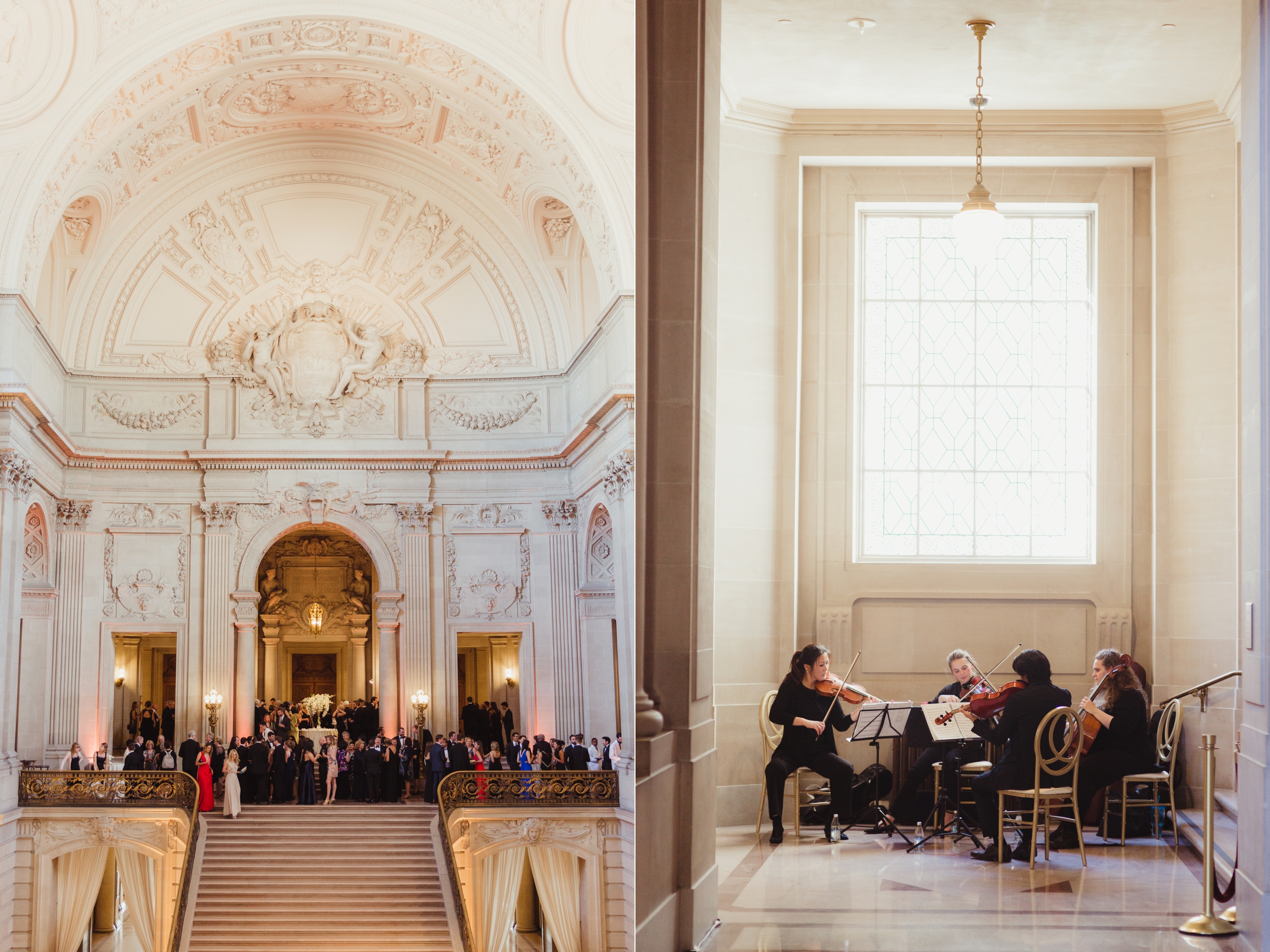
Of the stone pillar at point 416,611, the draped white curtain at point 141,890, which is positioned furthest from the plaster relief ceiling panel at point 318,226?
the draped white curtain at point 141,890

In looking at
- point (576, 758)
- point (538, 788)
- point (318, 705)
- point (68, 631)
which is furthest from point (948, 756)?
point (318, 705)

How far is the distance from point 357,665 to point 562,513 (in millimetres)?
7275

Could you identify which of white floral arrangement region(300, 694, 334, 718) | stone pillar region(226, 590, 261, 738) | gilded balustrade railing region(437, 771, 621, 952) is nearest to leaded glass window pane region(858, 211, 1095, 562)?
gilded balustrade railing region(437, 771, 621, 952)

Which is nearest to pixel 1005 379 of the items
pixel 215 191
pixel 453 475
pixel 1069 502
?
pixel 1069 502

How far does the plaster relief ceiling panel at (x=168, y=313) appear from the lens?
58.5ft

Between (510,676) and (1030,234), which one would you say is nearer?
(1030,234)

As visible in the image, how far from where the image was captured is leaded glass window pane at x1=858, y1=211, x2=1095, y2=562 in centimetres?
808

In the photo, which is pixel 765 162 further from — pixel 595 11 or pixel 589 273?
pixel 589 273

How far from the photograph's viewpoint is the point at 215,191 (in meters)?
17.2

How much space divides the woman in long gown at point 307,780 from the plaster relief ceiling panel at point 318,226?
7.54 metres

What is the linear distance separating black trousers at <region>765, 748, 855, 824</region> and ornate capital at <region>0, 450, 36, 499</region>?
1193cm

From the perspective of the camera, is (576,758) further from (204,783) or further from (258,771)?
(204,783)

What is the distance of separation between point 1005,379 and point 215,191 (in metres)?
13.1

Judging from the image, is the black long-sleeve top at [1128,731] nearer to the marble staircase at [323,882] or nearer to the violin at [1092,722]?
the violin at [1092,722]
